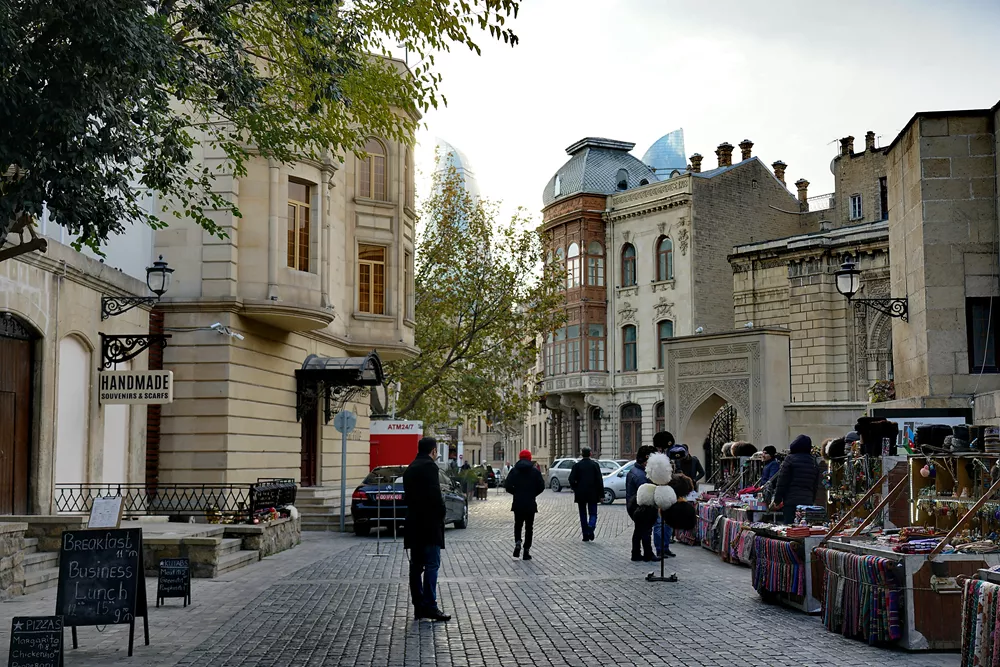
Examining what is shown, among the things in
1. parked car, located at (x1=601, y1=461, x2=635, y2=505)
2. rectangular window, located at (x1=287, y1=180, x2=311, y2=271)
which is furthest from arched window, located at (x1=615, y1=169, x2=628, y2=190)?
rectangular window, located at (x1=287, y1=180, x2=311, y2=271)

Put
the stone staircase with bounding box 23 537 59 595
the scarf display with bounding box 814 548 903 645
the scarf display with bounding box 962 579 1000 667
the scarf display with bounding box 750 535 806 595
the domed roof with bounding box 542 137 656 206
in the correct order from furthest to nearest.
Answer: the domed roof with bounding box 542 137 656 206
the stone staircase with bounding box 23 537 59 595
the scarf display with bounding box 750 535 806 595
the scarf display with bounding box 814 548 903 645
the scarf display with bounding box 962 579 1000 667

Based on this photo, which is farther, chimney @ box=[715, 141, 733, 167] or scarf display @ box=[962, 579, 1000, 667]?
chimney @ box=[715, 141, 733, 167]

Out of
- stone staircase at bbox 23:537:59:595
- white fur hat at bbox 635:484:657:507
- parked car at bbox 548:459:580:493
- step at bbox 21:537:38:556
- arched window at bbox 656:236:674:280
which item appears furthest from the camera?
arched window at bbox 656:236:674:280

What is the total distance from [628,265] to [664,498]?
46.6 m

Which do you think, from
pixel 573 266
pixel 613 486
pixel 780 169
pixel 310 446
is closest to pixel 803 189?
pixel 780 169

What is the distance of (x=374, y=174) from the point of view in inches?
1193

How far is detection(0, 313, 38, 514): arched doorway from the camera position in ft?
49.3

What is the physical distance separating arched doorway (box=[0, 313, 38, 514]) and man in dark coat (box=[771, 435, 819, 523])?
10327 millimetres

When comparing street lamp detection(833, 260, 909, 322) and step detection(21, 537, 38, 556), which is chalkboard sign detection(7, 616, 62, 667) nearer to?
step detection(21, 537, 38, 556)

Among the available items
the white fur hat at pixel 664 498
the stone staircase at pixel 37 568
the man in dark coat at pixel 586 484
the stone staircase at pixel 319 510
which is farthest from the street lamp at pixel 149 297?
the white fur hat at pixel 664 498

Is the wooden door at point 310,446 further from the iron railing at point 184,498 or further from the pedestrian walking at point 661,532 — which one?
the pedestrian walking at point 661,532

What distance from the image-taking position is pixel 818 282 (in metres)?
36.2

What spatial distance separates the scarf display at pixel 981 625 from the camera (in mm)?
7172

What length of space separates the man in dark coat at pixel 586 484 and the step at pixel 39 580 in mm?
9444
